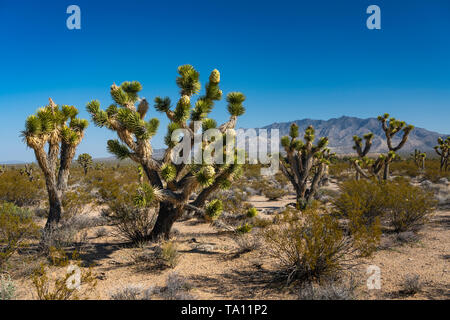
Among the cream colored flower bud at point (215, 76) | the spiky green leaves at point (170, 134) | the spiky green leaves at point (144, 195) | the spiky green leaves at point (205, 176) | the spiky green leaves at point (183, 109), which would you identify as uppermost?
the cream colored flower bud at point (215, 76)

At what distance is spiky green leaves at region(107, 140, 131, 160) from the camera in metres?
6.24

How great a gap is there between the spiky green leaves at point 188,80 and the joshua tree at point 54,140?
3.30 metres

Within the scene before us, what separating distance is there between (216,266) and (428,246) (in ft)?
18.3

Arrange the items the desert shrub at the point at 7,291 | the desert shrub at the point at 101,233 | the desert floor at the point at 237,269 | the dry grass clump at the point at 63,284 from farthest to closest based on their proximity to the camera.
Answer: the desert shrub at the point at 101,233 < the desert floor at the point at 237,269 < the desert shrub at the point at 7,291 < the dry grass clump at the point at 63,284

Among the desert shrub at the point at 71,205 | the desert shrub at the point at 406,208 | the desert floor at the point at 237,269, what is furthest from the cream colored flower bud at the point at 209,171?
the desert shrub at the point at 406,208

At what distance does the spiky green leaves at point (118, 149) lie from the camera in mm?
6242

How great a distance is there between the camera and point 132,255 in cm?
607

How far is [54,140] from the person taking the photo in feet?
23.5

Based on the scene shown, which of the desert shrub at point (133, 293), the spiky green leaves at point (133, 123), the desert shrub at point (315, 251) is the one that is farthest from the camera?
the spiky green leaves at point (133, 123)

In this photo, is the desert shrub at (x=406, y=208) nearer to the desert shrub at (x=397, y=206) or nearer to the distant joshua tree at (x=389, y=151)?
the desert shrub at (x=397, y=206)
